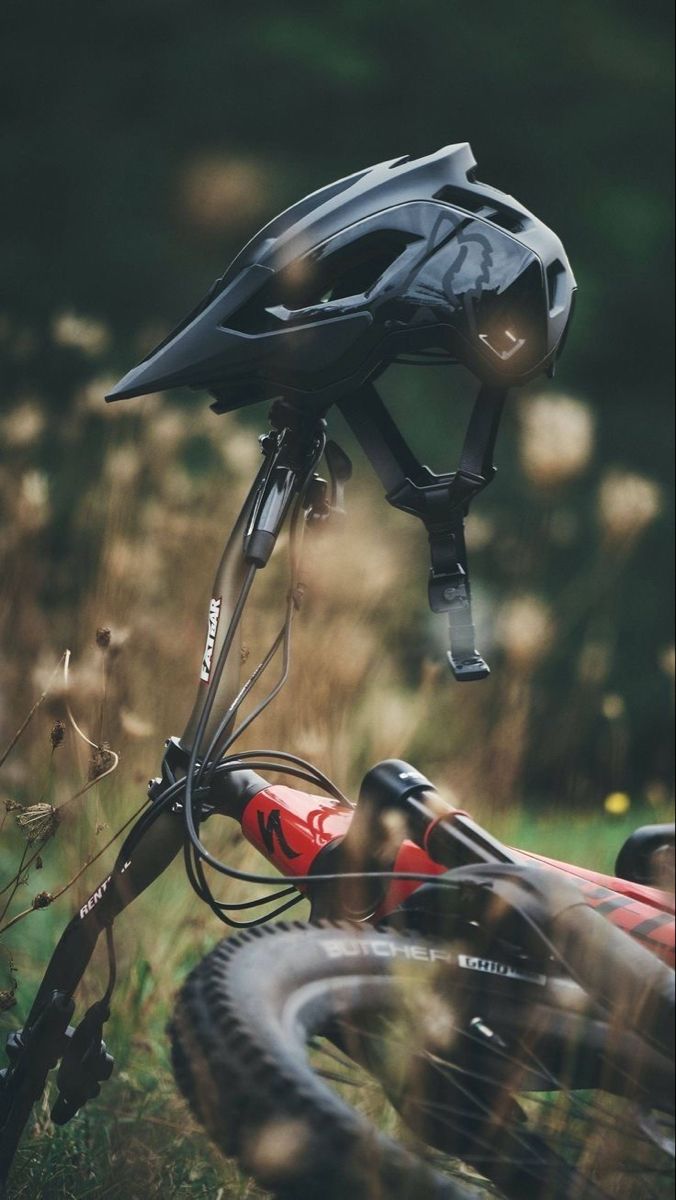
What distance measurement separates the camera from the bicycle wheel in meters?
0.91

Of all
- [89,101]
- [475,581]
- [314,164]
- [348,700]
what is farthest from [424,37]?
[348,700]

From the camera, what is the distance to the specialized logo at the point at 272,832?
1443 millimetres

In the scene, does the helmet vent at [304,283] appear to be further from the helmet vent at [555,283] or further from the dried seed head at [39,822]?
the dried seed head at [39,822]

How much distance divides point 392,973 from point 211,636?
483mm

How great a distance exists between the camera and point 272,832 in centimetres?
146

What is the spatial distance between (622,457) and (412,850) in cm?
434

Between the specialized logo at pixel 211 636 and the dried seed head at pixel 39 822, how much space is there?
352mm

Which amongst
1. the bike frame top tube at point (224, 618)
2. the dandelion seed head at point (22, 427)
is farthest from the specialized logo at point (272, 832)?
the dandelion seed head at point (22, 427)

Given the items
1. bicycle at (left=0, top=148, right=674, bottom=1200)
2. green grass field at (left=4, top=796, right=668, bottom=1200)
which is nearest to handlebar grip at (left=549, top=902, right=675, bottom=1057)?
bicycle at (left=0, top=148, right=674, bottom=1200)

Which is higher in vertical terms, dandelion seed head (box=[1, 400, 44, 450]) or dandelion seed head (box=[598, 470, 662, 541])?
dandelion seed head (box=[598, 470, 662, 541])

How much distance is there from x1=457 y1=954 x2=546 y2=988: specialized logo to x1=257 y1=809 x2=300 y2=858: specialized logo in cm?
37

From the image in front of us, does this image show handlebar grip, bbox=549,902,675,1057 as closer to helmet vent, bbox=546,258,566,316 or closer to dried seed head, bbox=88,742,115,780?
helmet vent, bbox=546,258,566,316

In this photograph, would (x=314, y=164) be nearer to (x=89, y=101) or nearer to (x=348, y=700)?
(x=89, y=101)

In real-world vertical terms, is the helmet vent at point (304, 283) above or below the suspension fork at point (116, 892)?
above
